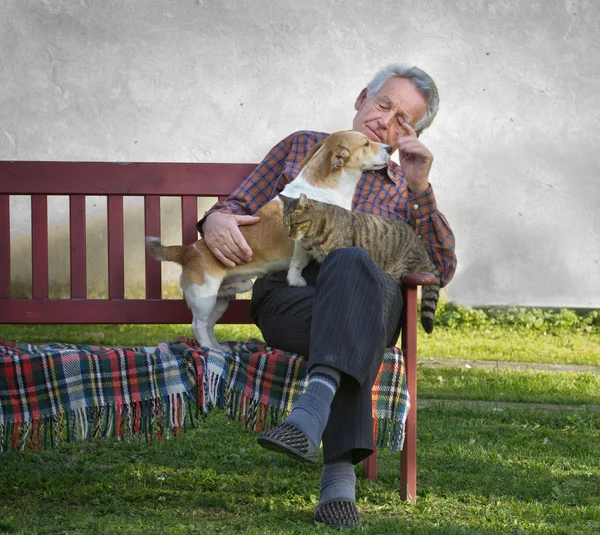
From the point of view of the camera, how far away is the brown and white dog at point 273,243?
3342mm

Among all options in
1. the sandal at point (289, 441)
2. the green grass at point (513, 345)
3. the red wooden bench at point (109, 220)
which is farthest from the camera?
the green grass at point (513, 345)

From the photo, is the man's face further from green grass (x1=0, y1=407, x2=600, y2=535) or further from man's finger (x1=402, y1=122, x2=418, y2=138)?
green grass (x1=0, y1=407, x2=600, y2=535)

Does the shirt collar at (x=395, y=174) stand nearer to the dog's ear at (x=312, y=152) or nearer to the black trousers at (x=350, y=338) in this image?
the dog's ear at (x=312, y=152)

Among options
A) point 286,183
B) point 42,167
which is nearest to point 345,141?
point 286,183

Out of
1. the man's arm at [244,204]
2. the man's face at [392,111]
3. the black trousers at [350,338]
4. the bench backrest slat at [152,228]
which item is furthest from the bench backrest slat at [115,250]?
the black trousers at [350,338]

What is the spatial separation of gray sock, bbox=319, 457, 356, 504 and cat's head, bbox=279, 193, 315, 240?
843 millimetres

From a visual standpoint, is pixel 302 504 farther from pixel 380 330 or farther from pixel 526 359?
pixel 526 359

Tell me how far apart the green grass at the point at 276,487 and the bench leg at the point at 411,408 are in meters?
0.06

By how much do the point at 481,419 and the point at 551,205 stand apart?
114 inches

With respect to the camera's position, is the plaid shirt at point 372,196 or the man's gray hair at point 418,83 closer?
the plaid shirt at point 372,196

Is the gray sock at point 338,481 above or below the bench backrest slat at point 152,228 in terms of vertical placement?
below

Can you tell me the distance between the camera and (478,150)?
680 cm

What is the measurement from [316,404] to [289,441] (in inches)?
5.9

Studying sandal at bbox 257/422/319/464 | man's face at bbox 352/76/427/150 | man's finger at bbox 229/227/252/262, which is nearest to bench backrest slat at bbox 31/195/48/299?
man's finger at bbox 229/227/252/262
